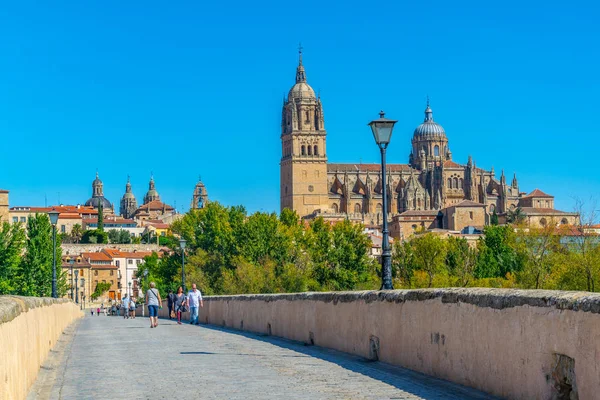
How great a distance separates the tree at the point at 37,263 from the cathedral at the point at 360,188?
108 metres

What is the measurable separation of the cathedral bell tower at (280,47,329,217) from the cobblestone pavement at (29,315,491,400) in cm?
16675

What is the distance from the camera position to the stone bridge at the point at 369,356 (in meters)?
8.54

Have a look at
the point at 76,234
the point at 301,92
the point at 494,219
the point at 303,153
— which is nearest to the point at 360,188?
the point at 303,153

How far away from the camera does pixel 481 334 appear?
10266 mm

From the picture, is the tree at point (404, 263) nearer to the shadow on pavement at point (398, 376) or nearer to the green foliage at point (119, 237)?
the shadow on pavement at point (398, 376)

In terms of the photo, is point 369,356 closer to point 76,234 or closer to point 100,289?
point 100,289

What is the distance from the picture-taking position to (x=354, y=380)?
11852 millimetres

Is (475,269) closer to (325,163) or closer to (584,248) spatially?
(584,248)

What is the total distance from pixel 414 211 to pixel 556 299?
174m

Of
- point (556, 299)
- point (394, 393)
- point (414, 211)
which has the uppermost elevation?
point (414, 211)

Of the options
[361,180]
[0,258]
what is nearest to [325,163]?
[361,180]

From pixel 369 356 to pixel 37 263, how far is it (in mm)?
58991

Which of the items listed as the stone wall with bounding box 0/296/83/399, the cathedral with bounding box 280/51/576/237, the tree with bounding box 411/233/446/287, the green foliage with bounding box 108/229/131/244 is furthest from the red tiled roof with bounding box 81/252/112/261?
the stone wall with bounding box 0/296/83/399

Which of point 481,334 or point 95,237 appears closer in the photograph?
point 481,334
